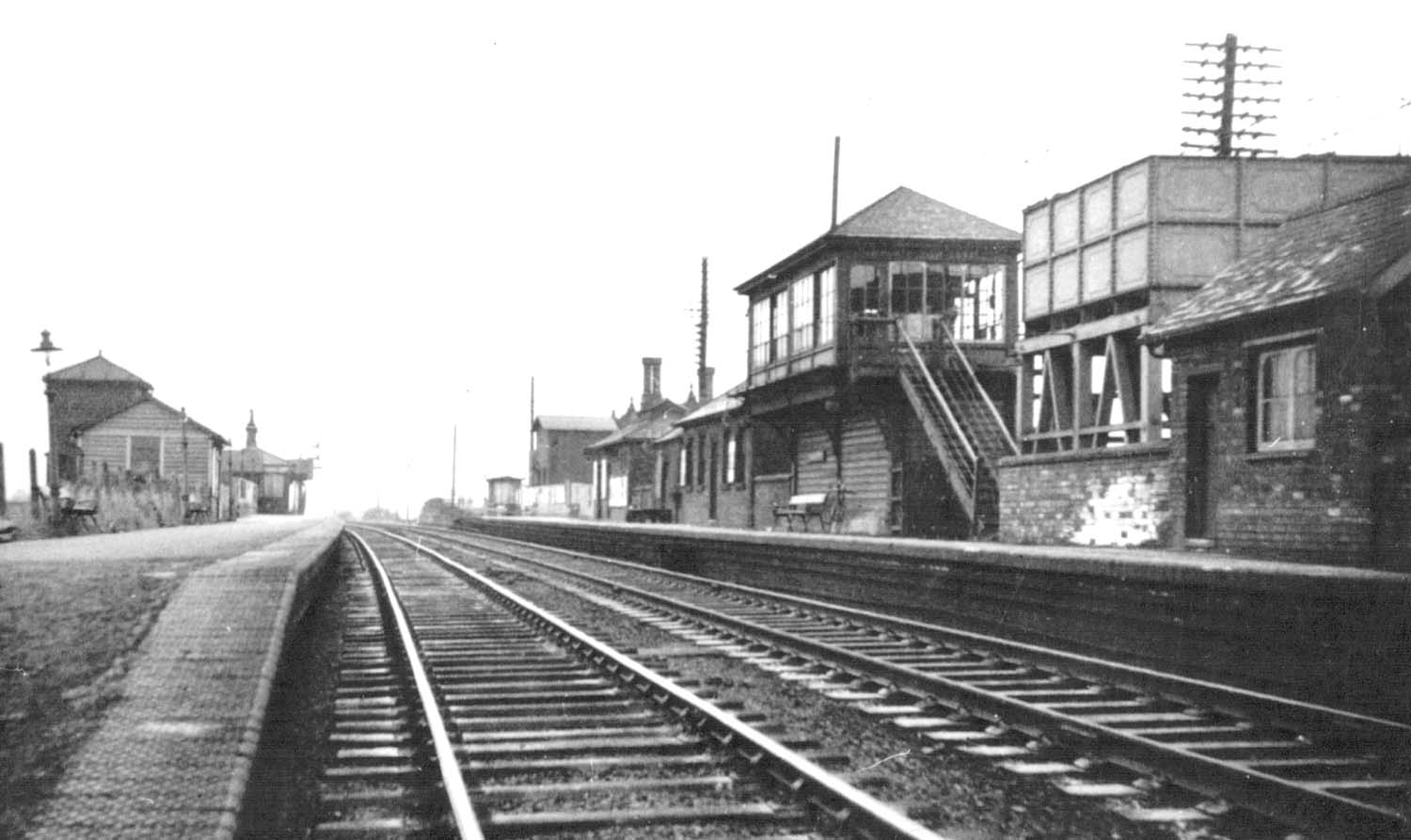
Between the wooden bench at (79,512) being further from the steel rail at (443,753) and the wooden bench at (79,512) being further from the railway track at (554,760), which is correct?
the railway track at (554,760)

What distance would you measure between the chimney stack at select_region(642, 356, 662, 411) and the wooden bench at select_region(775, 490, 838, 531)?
3509 cm

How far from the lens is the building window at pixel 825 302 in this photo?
25922mm

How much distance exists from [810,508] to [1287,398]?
14.9 meters

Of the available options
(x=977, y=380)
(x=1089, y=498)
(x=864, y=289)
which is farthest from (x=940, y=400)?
(x=1089, y=498)

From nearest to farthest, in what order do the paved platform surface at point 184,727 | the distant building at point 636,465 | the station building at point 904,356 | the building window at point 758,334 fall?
the paved platform surface at point 184,727, the station building at point 904,356, the building window at point 758,334, the distant building at point 636,465

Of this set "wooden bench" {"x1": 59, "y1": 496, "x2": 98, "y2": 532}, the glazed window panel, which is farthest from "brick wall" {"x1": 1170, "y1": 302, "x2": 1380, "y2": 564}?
"wooden bench" {"x1": 59, "y1": 496, "x2": 98, "y2": 532}

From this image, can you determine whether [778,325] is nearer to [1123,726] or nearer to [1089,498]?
[1089,498]

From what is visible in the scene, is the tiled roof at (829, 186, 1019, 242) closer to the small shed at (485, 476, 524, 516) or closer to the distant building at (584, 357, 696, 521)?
the distant building at (584, 357, 696, 521)

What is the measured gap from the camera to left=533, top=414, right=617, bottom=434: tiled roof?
266 ft

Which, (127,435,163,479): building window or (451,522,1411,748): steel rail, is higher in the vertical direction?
(127,435,163,479): building window

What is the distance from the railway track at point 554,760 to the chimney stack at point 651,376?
2106 inches

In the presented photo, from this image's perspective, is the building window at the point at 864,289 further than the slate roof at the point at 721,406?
No

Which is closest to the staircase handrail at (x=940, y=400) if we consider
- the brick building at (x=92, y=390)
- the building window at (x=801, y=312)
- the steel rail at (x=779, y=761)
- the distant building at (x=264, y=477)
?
the building window at (x=801, y=312)

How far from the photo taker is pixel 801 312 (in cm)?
2814
